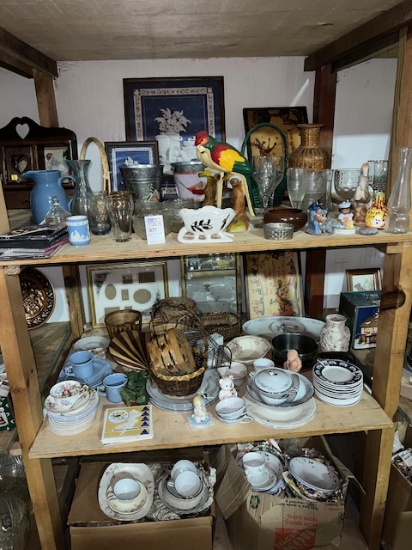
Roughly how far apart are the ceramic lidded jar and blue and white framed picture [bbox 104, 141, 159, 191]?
0.88 metres

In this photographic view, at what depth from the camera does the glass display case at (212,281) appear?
1781 millimetres

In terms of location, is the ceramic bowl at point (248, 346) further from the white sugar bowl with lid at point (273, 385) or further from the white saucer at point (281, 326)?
the white sugar bowl with lid at point (273, 385)

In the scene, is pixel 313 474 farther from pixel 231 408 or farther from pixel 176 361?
pixel 176 361

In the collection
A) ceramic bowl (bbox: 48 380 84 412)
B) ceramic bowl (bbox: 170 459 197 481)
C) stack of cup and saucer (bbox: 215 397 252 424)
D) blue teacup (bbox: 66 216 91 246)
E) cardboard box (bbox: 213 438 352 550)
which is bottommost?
cardboard box (bbox: 213 438 352 550)

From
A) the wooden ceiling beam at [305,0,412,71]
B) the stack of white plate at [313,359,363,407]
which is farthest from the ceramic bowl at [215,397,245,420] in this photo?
the wooden ceiling beam at [305,0,412,71]

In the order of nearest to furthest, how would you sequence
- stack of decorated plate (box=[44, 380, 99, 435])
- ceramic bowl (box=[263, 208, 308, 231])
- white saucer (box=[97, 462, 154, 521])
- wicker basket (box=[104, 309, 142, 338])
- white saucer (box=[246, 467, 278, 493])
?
ceramic bowl (box=[263, 208, 308, 231]) < stack of decorated plate (box=[44, 380, 99, 435]) < white saucer (box=[97, 462, 154, 521]) < white saucer (box=[246, 467, 278, 493]) < wicker basket (box=[104, 309, 142, 338])

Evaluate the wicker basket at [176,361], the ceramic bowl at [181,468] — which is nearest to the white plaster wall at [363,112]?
the wicker basket at [176,361]

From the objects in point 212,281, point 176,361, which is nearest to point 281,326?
point 212,281

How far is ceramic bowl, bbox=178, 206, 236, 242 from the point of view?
1131 millimetres

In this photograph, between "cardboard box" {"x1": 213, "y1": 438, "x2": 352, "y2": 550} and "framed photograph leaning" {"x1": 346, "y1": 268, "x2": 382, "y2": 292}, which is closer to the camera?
"cardboard box" {"x1": 213, "y1": 438, "x2": 352, "y2": 550}

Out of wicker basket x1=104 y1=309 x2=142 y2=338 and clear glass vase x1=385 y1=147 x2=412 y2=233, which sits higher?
clear glass vase x1=385 y1=147 x2=412 y2=233

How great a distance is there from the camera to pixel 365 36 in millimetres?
1229

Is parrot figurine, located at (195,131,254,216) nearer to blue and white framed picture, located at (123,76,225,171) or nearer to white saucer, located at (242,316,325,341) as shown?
blue and white framed picture, located at (123,76,225,171)

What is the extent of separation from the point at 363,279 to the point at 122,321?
103 centimetres
